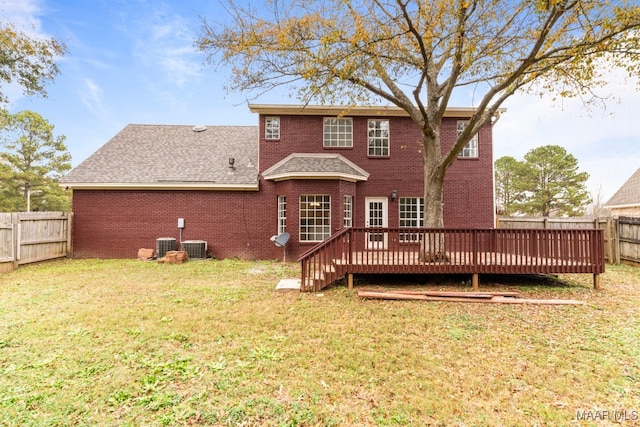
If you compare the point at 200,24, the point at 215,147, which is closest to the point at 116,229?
the point at 215,147

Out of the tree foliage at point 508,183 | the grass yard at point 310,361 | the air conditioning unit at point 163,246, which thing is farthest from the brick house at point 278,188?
the tree foliage at point 508,183

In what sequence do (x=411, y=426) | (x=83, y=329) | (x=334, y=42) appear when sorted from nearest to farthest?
(x=411, y=426) < (x=83, y=329) < (x=334, y=42)

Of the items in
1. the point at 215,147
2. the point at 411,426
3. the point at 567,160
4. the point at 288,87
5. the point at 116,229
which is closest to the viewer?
the point at 411,426

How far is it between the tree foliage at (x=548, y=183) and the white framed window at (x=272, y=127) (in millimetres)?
19205

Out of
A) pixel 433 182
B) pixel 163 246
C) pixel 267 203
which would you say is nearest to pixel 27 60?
pixel 163 246

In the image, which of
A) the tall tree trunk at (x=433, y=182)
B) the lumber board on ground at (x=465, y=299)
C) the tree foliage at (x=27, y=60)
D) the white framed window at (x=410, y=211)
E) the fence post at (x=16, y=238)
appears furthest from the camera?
the white framed window at (x=410, y=211)

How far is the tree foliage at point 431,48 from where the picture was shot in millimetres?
6617

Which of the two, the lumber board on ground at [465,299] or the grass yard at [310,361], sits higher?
the lumber board on ground at [465,299]

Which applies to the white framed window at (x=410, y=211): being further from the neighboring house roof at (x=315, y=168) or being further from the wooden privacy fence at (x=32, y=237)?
the wooden privacy fence at (x=32, y=237)

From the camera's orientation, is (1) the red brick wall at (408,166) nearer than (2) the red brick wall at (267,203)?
No

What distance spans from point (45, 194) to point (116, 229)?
17808 mm

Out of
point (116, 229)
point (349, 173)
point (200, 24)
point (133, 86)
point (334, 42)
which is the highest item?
point (133, 86)

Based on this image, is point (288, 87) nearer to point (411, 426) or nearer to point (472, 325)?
point (472, 325)

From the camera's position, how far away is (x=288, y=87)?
8.51m
